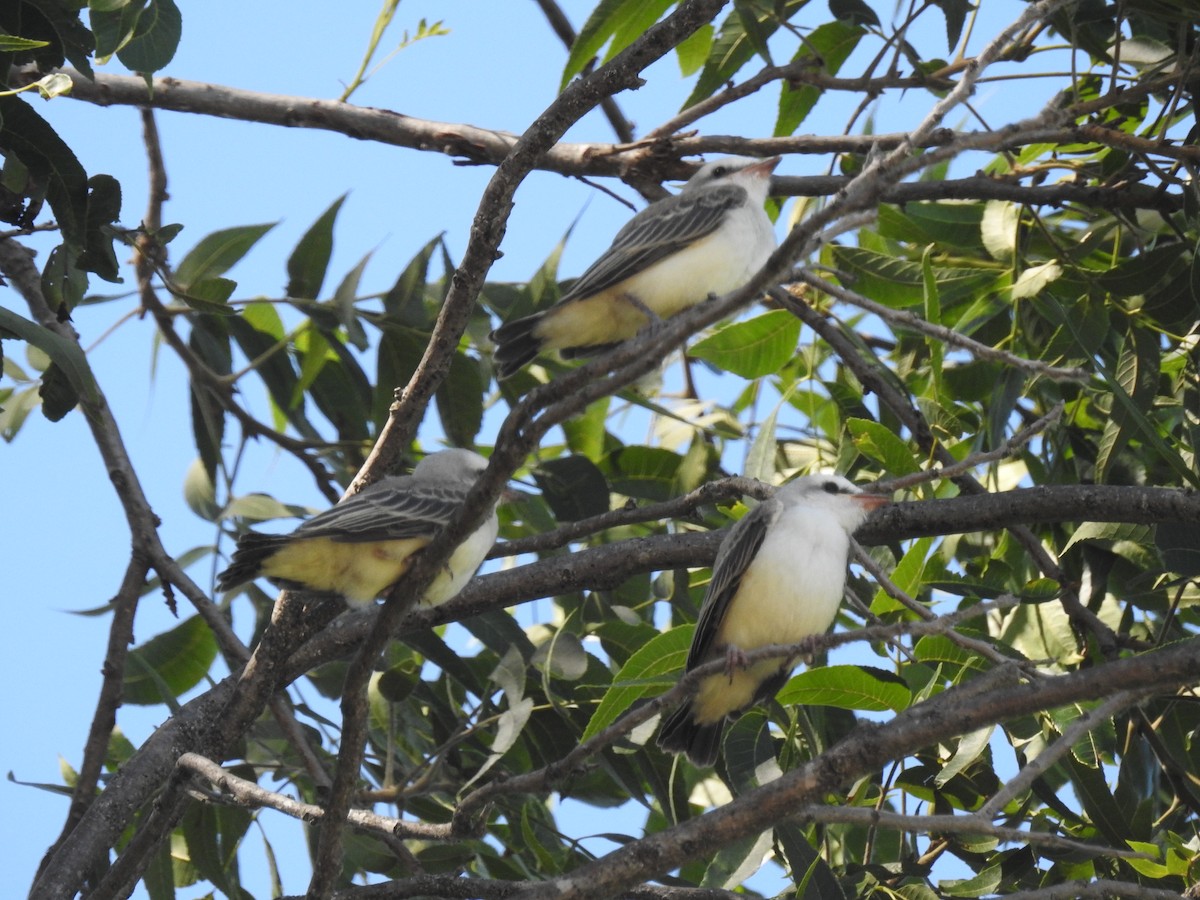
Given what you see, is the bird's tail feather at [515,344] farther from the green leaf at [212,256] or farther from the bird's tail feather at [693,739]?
the bird's tail feather at [693,739]

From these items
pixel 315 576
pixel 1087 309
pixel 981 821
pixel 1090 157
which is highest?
A: pixel 1090 157

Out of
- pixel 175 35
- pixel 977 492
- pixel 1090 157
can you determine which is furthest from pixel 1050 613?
pixel 175 35

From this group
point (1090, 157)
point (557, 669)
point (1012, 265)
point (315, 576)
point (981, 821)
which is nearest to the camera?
point (981, 821)

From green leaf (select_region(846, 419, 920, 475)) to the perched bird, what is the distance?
0.17m

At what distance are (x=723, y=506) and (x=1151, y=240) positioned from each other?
87.0 inches

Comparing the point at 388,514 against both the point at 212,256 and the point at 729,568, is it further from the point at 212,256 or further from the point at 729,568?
the point at 212,256

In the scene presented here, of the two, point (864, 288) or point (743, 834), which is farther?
point (864, 288)

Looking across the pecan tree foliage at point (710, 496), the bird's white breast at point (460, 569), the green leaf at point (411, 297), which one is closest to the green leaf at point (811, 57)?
the pecan tree foliage at point (710, 496)

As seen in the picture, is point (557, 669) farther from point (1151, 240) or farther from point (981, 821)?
point (1151, 240)

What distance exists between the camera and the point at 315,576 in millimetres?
4809

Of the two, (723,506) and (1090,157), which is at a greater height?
(1090,157)

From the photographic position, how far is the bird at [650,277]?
5.36 meters

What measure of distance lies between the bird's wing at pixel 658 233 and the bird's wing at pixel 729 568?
1111 millimetres

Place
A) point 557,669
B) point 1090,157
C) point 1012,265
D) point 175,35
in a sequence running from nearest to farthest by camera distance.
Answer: point 175,35
point 557,669
point 1012,265
point 1090,157
